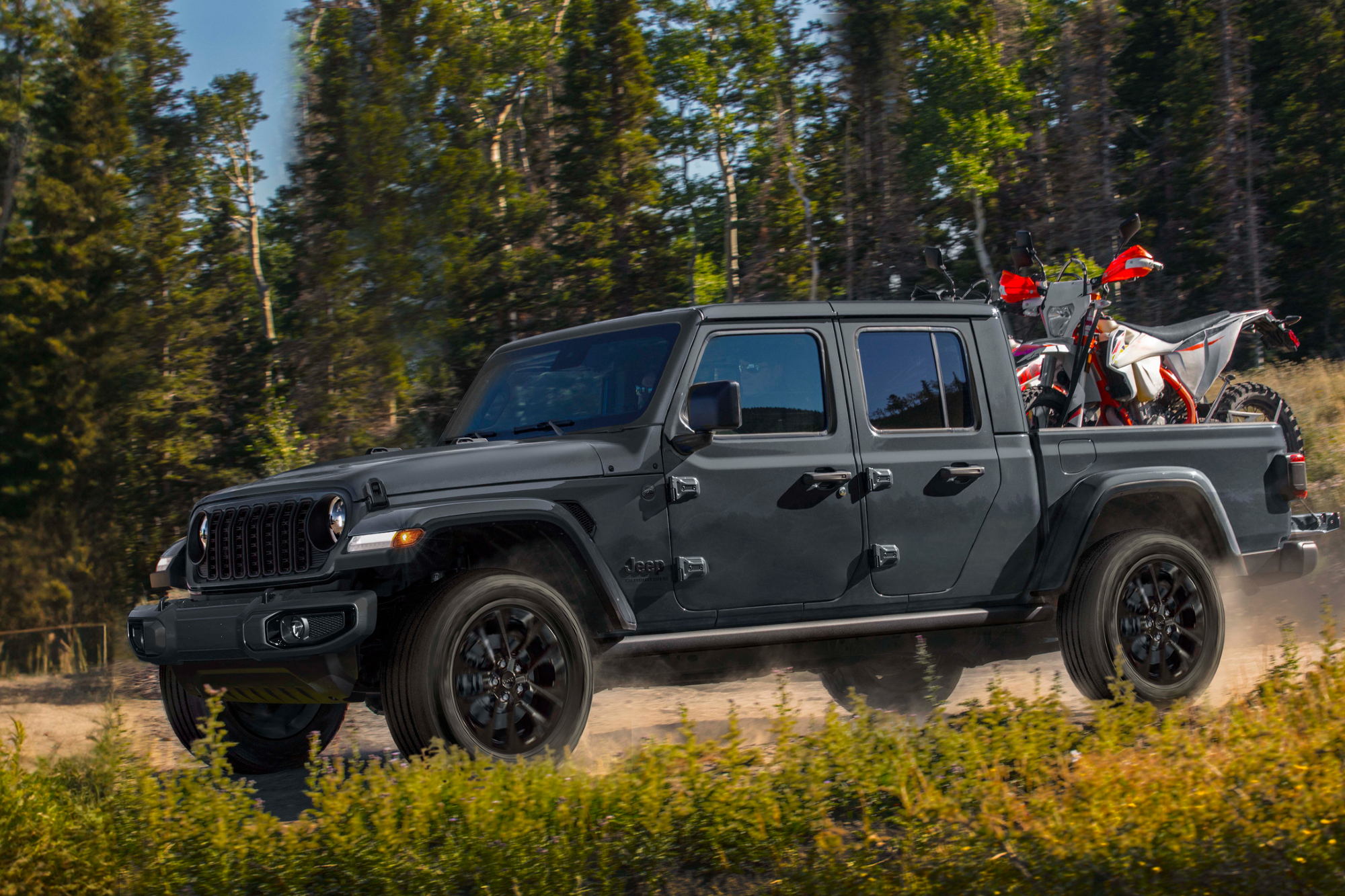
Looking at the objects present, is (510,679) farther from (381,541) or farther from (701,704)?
(701,704)

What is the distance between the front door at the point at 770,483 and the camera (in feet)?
18.3

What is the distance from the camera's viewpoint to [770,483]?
573cm

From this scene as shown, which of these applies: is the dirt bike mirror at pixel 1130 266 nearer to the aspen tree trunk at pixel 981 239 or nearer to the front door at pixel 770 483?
the front door at pixel 770 483

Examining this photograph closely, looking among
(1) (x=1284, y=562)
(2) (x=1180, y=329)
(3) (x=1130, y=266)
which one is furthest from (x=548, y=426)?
(2) (x=1180, y=329)

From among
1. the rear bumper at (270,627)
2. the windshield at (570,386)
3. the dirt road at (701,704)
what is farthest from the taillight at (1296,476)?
the rear bumper at (270,627)

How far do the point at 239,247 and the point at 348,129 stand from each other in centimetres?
917

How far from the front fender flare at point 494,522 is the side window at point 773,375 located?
0.97 meters

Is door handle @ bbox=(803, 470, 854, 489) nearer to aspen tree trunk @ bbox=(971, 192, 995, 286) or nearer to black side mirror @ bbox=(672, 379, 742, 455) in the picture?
black side mirror @ bbox=(672, 379, 742, 455)

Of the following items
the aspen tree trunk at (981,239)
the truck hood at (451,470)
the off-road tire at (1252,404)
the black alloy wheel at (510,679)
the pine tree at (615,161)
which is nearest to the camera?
the black alloy wheel at (510,679)

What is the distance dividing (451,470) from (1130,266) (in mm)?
5707

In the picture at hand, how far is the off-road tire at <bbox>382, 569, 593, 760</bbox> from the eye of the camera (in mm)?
4883

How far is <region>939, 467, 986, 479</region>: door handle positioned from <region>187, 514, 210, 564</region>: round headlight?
3270 mm

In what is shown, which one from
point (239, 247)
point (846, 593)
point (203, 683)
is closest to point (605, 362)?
point (846, 593)

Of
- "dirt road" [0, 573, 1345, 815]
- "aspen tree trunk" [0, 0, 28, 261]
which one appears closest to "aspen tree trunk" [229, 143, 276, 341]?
"aspen tree trunk" [0, 0, 28, 261]
